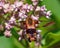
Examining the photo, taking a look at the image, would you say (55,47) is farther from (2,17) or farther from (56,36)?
(2,17)

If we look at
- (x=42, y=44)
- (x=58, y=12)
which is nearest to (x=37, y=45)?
(x=42, y=44)

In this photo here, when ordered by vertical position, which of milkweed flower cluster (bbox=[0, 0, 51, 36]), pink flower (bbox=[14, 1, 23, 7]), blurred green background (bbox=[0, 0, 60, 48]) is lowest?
blurred green background (bbox=[0, 0, 60, 48])

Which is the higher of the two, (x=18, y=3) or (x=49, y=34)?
(x=18, y=3)

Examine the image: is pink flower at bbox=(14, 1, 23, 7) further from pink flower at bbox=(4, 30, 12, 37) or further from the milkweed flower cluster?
pink flower at bbox=(4, 30, 12, 37)

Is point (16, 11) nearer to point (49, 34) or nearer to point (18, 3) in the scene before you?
point (18, 3)

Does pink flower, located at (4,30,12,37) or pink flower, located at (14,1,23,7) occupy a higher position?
pink flower, located at (14,1,23,7)

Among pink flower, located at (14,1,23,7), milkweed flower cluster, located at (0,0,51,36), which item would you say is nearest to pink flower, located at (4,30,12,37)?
milkweed flower cluster, located at (0,0,51,36)

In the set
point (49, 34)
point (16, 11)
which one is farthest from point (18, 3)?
point (49, 34)

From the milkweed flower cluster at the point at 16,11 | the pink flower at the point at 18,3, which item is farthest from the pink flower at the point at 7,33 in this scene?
the pink flower at the point at 18,3
